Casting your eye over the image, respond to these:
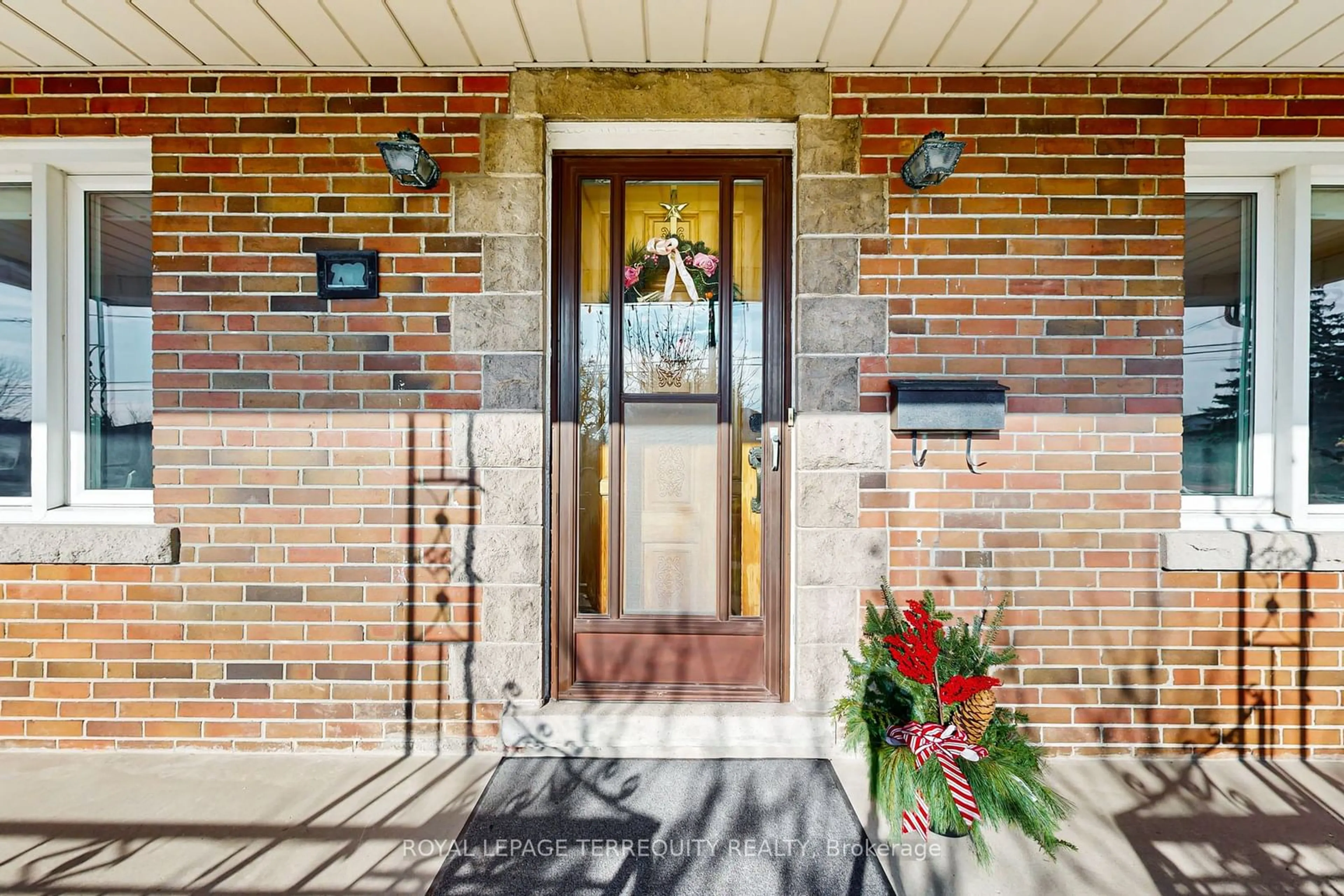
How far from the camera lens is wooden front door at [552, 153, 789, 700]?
2.46 m

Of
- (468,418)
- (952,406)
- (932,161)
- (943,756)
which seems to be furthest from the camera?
(468,418)

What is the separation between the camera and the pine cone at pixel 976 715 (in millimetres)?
1838

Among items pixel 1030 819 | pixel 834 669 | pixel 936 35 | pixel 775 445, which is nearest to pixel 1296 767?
pixel 1030 819

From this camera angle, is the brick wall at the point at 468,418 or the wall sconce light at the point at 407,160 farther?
the brick wall at the point at 468,418

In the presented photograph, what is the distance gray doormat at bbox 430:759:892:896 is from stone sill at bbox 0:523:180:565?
1.54 m

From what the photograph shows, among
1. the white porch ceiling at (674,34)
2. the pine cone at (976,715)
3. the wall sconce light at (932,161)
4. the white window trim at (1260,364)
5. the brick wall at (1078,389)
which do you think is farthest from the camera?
the white window trim at (1260,364)

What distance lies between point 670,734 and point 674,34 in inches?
97.5

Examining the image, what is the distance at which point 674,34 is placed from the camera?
2109mm

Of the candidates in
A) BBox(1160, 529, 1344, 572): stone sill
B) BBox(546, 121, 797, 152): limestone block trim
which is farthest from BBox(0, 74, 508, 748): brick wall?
BBox(1160, 529, 1344, 572): stone sill

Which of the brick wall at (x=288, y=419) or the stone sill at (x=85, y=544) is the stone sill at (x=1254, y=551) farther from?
the stone sill at (x=85, y=544)

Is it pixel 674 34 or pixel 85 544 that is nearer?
pixel 674 34

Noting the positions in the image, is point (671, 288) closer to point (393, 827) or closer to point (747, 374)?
point (747, 374)

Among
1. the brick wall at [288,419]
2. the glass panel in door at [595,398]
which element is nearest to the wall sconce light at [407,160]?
the brick wall at [288,419]

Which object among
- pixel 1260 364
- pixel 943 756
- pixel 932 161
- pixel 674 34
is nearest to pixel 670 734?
pixel 943 756
